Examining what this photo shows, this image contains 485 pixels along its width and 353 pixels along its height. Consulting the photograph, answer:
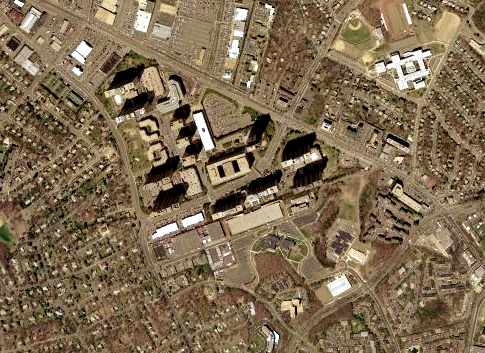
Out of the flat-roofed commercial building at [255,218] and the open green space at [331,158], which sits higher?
the open green space at [331,158]

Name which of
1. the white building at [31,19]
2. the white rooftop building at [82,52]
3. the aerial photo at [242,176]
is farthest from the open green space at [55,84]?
the white building at [31,19]

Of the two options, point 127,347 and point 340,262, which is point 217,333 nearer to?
point 127,347

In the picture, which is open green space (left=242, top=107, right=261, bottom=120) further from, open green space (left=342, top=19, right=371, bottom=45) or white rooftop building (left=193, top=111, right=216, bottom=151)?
open green space (left=342, top=19, right=371, bottom=45)

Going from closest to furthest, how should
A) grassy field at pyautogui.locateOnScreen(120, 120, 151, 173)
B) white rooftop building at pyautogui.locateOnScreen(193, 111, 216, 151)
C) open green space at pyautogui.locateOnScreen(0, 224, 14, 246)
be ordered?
white rooftop building at pyautogui.locateOnScreen(193, 111, 216, 151) < grassy field at pyautogui.locateOnScreen(120, 120, 151, 173) < open green space at pyautogui.locateOnScreen(0, 224, 14, 246)

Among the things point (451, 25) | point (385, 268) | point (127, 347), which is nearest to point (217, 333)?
point (127, 347)

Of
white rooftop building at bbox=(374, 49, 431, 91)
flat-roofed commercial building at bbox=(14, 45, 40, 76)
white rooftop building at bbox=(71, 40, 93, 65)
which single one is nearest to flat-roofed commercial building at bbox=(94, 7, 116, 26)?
white rooftop building at bbox=(71, 40, 93, 65)

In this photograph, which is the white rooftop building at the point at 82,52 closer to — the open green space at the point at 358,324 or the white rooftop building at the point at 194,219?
the white rooftop building at the point at 194,219

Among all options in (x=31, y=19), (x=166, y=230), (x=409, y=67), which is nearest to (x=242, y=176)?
(x=166, y=230)
